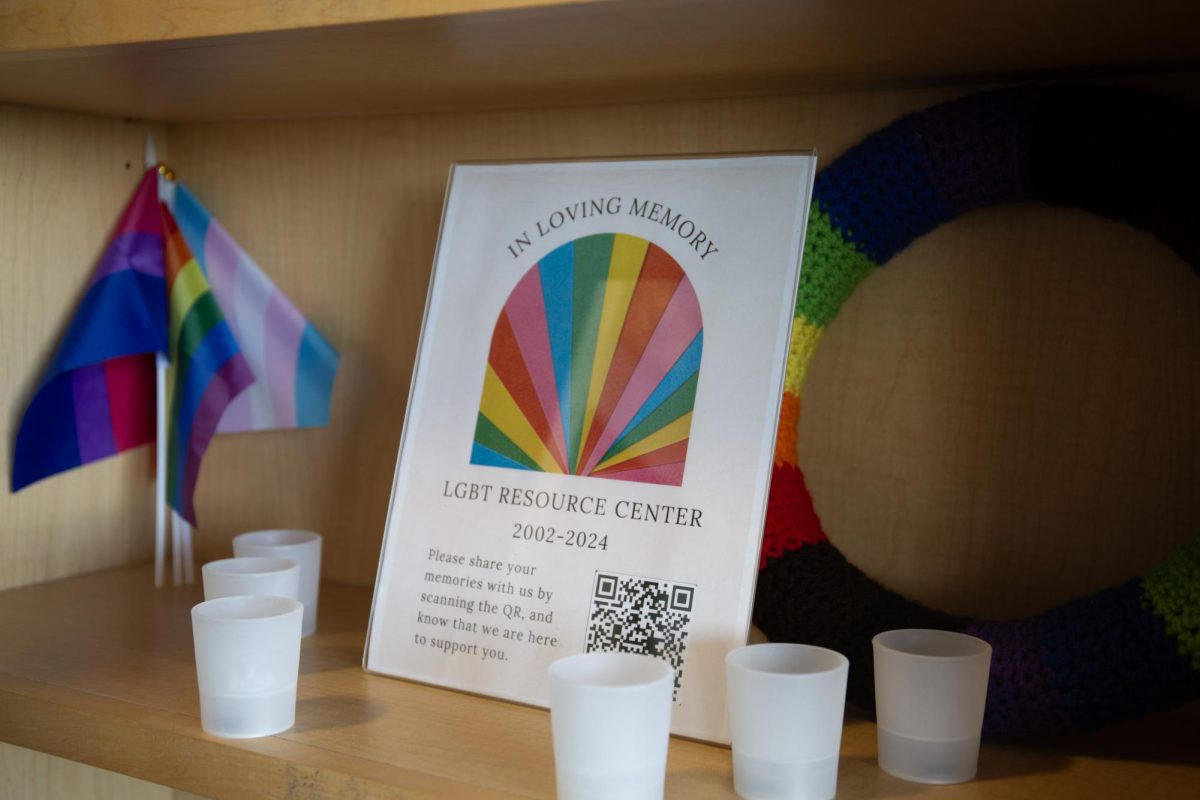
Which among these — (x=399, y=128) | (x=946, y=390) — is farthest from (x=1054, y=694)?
(x=399, y=128)

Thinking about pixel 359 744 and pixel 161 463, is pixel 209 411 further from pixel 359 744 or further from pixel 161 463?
pixel 359 744

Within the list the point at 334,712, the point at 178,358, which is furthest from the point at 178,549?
the point at 334,712

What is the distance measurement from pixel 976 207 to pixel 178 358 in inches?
30.1

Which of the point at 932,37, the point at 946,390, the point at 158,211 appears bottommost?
the point at 946,390

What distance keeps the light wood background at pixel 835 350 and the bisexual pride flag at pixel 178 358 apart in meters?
0.04

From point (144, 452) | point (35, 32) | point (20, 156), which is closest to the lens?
point (35, 32)

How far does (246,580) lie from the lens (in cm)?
91

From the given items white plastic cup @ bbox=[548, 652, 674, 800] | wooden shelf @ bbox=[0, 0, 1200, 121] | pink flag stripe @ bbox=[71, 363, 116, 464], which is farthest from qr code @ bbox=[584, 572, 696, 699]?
pink flag stripe @ bbox=[71, 363, 116, 464]

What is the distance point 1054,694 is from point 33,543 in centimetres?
96

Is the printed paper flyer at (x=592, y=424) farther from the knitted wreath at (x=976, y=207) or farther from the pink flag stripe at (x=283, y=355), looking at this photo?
the pink flag stripe at (x=283, y=355)

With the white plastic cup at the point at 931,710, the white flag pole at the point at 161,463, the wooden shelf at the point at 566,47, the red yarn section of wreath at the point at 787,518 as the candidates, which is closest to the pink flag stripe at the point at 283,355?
the white flag pole at the point at 161,463

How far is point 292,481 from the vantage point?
1.22 m

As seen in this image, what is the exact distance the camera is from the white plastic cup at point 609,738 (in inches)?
25.7

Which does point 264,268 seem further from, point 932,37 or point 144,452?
point 932,37
